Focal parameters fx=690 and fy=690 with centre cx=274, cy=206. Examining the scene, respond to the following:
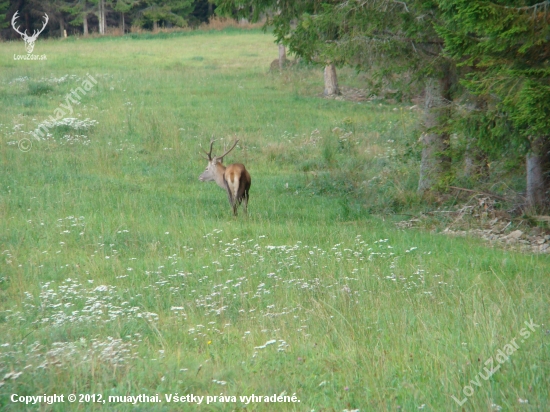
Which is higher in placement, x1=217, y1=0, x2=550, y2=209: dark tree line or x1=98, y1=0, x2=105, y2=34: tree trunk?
x1=98, y1=0, x2=105, y2=34: tree trunk

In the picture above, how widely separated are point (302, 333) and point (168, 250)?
12.2ft

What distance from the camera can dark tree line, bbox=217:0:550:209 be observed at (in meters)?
7.50

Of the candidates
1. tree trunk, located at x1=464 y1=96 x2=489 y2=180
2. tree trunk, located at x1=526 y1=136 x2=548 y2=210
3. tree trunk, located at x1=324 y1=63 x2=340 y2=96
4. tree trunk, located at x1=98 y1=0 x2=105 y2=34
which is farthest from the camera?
tree trunk, located at x1=98 y1=0 x2=105 y2=34

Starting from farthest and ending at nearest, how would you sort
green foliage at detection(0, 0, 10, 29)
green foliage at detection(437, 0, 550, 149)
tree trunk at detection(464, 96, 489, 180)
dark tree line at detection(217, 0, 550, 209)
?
green foliage at detection(0, 0, 10, 29)
tree trunk at detection(464, 96, 489, 180)
dark tree line at detection(217, 0, 550, 209)
green foliage at detection(437, 0, 550, 149)

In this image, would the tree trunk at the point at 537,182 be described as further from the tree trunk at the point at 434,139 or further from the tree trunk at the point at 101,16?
the tree trunk at the point at 101,16

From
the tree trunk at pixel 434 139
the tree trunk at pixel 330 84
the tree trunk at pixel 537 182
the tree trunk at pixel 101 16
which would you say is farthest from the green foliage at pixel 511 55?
the tree trunk at pixel 101 16

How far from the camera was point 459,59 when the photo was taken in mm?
10539

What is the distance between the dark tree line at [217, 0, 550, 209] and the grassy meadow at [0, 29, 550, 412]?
4.83 feet

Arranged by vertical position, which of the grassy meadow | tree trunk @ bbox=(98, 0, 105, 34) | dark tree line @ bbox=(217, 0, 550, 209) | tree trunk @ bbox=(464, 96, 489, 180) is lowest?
the grassy meadow

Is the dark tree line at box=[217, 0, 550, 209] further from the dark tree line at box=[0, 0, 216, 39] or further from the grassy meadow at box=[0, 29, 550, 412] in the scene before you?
the dark tree line at box=[0, 0, 216, 39]

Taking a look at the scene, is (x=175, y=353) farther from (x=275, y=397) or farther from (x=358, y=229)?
(x=358, y=229)

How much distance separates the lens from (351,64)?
1155 centimetres

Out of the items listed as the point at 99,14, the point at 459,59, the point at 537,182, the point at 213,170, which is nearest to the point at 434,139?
the point at 459,59

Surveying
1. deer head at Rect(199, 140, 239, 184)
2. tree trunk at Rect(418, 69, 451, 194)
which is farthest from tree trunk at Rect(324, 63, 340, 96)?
tree trunk at Rect(418, 69, 451, 194)
